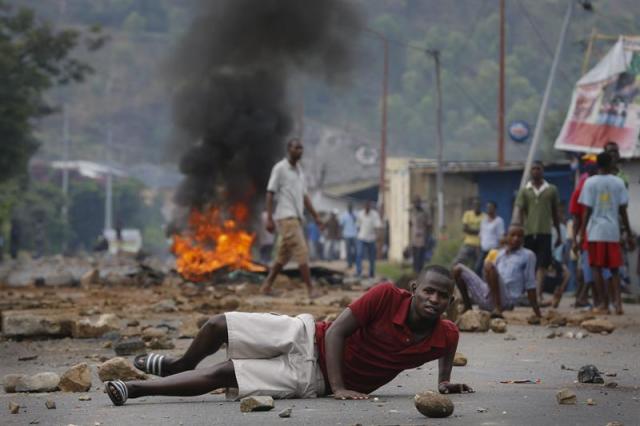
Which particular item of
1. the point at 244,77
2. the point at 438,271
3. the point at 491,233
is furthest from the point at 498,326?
the point at 244,77

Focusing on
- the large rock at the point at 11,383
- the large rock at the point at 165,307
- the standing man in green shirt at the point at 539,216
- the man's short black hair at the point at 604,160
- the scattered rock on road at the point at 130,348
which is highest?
the man's short black hair at the point at 604,160

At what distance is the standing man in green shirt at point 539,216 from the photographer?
587 inches

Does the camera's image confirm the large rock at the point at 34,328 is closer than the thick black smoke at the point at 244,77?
Yes

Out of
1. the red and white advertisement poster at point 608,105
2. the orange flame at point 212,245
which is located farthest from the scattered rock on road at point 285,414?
the orange flame at point 212,245

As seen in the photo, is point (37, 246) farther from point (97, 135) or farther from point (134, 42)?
point (134, 42)

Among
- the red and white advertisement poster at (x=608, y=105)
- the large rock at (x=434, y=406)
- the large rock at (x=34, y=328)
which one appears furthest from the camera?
the red and white advertisement poster at (x=608, y=105)

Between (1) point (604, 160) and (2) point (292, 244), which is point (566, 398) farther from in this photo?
(2) point (292, 244)

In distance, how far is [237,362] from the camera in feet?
21.2

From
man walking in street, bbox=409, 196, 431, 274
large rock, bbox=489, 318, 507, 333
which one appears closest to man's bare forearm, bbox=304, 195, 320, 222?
large rock, bbox=489, 318, 507, 333

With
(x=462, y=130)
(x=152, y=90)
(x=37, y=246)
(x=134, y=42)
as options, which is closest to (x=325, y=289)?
(x=37, y=246)

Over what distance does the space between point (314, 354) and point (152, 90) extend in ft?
512

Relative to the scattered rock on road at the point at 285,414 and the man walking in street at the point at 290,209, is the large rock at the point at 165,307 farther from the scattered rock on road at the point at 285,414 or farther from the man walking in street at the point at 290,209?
the scattered rock on road at the point at 285,414

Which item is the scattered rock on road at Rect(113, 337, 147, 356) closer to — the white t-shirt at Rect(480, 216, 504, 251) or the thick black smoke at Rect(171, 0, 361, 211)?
the white t-shirt at Rect(480, 216, 504, 251)

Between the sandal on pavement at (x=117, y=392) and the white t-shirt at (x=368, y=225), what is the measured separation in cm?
1996
